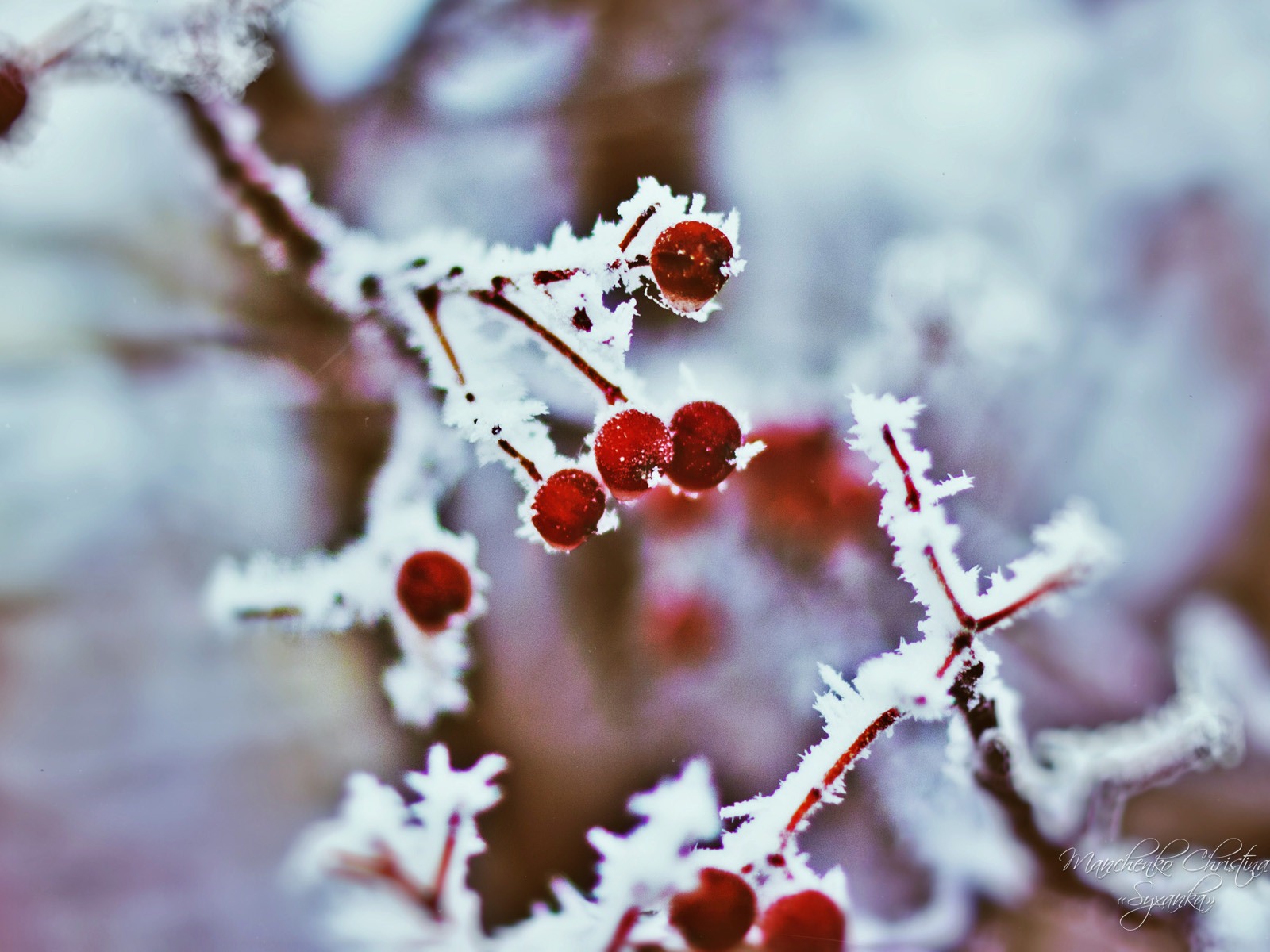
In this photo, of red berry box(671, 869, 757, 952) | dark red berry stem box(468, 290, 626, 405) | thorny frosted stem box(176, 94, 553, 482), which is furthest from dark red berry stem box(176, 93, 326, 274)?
red berry box(671, 869, 757, 952)

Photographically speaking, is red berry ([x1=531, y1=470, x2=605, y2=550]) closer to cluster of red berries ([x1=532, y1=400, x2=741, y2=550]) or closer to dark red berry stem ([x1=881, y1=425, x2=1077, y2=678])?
cluster of red berries ([x1=532, y1=400, x2=741, y2=550])

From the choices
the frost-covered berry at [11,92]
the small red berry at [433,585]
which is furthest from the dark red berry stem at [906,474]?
the frost-covered berry at [11,92]

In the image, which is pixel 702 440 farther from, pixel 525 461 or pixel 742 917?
pixel 742 917

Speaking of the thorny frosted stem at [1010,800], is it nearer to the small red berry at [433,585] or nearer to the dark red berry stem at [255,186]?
the small red berry at [433,585]

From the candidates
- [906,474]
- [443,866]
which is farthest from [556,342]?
[443,866]

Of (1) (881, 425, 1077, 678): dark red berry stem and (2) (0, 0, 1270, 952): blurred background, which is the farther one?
(2) (0, 0, 1270, 952): blurred background
